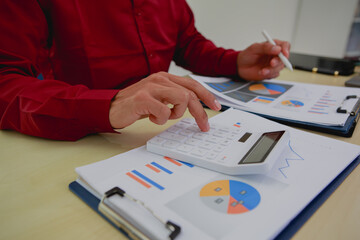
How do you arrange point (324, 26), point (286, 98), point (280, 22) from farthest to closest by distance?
point (324, 26), point (280, 22), point (286, 98)

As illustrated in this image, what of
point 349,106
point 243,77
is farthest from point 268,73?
point 349,106

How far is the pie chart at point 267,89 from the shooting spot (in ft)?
2.48

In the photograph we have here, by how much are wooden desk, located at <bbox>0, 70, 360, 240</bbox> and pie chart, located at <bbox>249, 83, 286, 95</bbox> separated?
0.28m

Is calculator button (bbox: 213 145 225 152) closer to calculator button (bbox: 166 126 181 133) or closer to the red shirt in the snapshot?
calculator button (bbox: 166 126 181 133)

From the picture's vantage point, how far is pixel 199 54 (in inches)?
40.2

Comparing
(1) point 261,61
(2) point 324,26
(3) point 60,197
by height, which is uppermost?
(2) point 324,26

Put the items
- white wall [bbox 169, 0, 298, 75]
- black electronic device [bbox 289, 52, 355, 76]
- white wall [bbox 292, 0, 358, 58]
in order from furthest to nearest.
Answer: white wall [bbox 292, 0, 358, 58] < white wall [bbox 169, 0, 298, 75] < black electronic device [bbox 289, 52, 355, 76]

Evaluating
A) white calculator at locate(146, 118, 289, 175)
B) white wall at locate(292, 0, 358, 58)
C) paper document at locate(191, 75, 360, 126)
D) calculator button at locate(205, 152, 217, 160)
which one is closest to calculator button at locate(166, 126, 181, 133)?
white calculator at locate(146, 118, 289, 175)

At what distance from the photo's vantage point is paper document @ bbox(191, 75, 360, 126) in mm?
588

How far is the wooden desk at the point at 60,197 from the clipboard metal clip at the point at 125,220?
0.01 metres

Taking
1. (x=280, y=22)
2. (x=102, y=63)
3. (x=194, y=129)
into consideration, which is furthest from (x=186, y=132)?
(x=280, y=22)

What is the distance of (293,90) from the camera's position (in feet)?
2.54

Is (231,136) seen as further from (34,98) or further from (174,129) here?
(34,98)

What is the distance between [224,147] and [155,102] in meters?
0.14
